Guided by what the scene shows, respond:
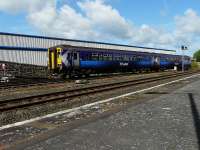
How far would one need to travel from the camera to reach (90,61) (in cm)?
3247

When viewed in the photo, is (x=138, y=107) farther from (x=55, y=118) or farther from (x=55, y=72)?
(x=55, y=72)

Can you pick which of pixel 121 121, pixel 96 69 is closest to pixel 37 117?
pixel 121 121

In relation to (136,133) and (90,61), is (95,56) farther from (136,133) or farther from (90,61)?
(136,133)

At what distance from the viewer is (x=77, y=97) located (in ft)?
49.4

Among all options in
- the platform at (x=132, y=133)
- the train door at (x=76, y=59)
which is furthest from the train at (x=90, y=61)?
the platform at (x=132, y=133)

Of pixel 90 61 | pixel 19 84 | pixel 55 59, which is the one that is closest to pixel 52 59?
pixel 55 59

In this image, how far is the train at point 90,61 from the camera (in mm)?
29625

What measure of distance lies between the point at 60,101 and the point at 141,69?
3361 centimetres

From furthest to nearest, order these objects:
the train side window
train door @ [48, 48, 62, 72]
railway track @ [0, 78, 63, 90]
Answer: the train side window < train door @ [48, 48, 62, 72] < railway track @ [0, 78, 63, 90]

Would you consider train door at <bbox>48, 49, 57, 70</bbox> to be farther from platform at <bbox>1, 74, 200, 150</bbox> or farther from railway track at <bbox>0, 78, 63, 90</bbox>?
platform at <bbox>1, 74, 200, 150</bbox>

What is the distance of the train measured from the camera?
2962 centimetres

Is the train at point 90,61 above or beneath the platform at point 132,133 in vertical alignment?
above

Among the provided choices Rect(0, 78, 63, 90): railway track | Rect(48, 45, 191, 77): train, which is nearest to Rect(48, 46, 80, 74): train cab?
Rect(48, 45, 191, 77): train

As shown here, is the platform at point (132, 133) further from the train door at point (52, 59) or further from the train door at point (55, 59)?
the train door at point (52, 59)
